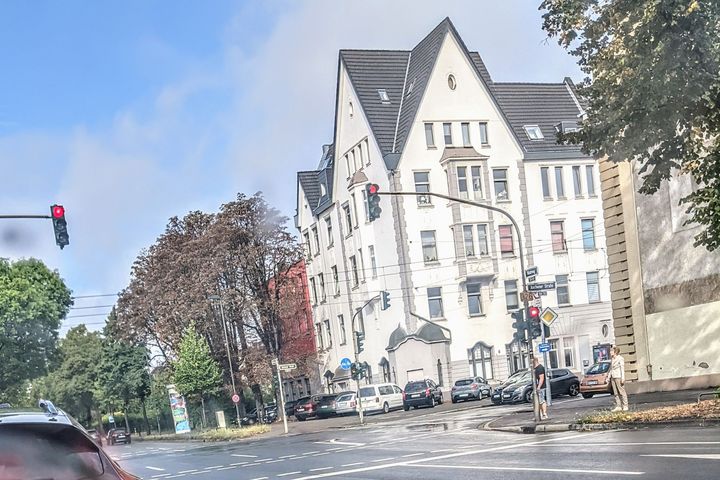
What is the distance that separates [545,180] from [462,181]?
6.67 metres

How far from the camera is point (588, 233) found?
204 feet

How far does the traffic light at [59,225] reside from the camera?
2172 cm

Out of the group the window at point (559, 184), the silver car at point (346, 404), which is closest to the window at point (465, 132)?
the window at point (559, 184)

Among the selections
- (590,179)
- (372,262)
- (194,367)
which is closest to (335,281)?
(372,262)

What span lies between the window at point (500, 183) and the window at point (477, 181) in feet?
4.36

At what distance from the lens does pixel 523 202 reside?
60.4 metres

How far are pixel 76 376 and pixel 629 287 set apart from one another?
7555 centimetres

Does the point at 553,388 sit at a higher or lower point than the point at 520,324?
lower

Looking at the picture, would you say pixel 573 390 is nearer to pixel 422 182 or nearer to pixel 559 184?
pixel 422 182

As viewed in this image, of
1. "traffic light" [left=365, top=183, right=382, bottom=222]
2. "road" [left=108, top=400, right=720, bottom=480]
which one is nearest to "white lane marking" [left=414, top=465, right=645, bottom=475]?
"road" [left=108, top=400, right=720, bottom=480]

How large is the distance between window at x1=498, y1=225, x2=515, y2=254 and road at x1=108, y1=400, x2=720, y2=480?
1286 inches

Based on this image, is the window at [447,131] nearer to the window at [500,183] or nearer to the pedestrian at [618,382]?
the window at [500,183]

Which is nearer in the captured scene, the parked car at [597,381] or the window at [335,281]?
the parked car at [597,381]

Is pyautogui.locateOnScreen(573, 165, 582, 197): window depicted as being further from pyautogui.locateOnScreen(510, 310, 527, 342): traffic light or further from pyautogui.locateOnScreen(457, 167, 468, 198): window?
pyautogui.locateOnScreen(510, 310, 527, 342): traffic light
